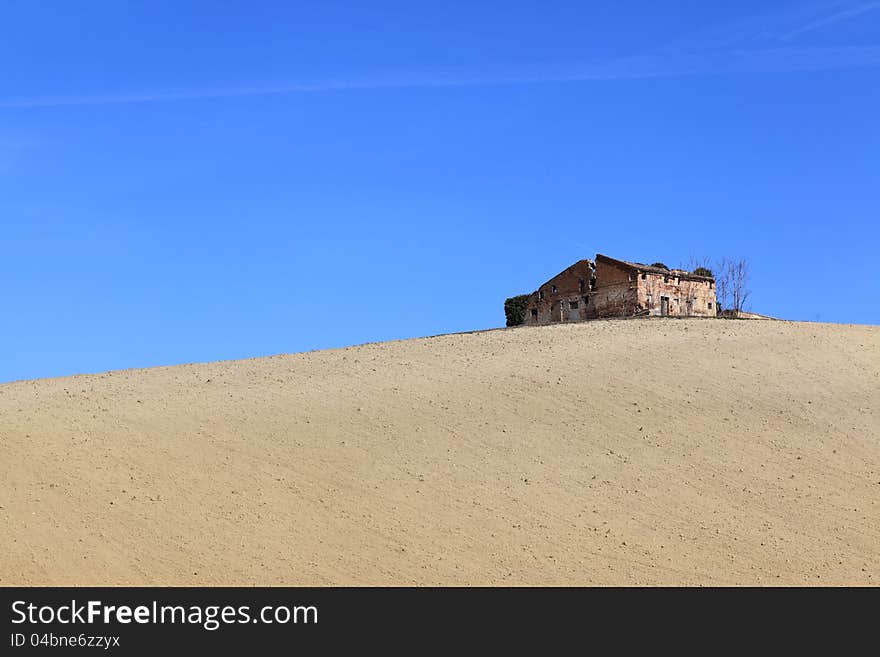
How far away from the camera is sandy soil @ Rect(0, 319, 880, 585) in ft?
58.1

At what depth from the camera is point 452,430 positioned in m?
23.7

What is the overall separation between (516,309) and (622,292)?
10.3 metres

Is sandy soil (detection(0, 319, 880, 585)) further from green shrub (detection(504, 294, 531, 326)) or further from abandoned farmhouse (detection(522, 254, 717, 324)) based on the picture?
green shrub (detection(504, 294, 531, 326))

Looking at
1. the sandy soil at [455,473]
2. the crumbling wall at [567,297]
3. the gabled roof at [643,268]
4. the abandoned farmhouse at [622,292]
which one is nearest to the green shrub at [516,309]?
the crumbling wall at [567,297]

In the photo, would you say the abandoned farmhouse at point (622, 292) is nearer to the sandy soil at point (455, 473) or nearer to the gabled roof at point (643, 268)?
the gabled roof at point (643, 268)

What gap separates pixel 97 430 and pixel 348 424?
5.82 metres

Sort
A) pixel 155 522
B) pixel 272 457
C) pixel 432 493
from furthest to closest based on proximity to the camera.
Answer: pixel 272 457 < pixel 432 493 < pixel 155 522

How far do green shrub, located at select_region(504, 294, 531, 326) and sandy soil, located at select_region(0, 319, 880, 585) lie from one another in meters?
25.2

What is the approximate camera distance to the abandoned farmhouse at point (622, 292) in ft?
155

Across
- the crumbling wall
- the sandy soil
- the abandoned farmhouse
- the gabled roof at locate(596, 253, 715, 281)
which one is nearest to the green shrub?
the crumbling wall
